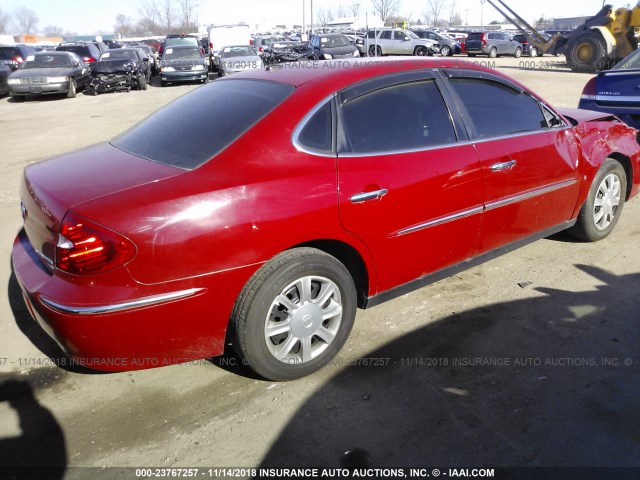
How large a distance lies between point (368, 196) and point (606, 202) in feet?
9.01

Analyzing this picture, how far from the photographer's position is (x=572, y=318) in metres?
3.59

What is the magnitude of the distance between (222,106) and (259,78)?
376mm

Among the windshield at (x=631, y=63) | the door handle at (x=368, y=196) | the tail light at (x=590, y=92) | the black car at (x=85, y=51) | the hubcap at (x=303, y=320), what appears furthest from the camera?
the black car at (x=85, y=51)

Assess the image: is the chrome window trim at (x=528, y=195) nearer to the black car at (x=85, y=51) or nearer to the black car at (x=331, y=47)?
the black car at (x=331, y=47)

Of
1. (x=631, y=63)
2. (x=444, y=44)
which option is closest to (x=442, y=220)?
(x=631, y=63)

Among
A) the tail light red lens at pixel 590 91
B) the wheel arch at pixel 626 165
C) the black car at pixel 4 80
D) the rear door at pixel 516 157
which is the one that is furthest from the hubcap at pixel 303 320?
the black car at pixel 4 80

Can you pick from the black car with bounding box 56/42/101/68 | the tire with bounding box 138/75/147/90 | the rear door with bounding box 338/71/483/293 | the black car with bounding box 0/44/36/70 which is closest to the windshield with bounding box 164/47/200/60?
the tire with bounding box 138/75/147/90

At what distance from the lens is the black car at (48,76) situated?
16.3m

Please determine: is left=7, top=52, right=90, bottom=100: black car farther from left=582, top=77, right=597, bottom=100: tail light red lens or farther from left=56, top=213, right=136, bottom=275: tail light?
left=56, top=213, right=136, bottom=275: tail light

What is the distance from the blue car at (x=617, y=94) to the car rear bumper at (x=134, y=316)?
6.28 m

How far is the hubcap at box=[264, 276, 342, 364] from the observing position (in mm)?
2871

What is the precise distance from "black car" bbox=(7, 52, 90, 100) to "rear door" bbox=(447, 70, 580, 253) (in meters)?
16.0

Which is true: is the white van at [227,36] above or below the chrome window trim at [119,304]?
above

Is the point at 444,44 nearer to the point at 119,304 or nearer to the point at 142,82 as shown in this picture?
the point at 142,82
